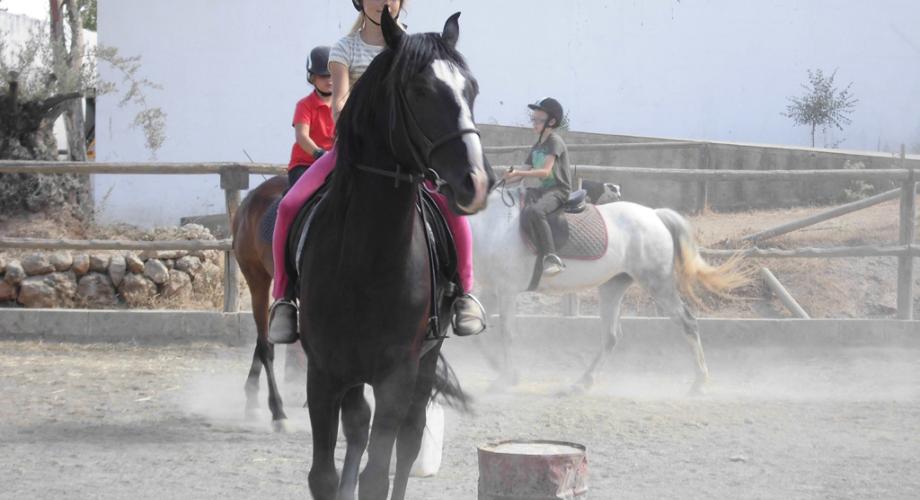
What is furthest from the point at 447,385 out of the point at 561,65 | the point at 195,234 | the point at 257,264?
the point at 561,65

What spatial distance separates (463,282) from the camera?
410 cm

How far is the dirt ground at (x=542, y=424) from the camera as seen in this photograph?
5.09 m

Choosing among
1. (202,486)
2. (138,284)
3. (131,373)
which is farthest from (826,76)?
(202,486)

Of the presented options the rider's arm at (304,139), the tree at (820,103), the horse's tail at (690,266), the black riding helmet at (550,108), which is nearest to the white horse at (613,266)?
the horse's tail at (690,266)

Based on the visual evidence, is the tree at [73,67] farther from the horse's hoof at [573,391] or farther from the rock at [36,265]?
the horse's hoof at [573,391]

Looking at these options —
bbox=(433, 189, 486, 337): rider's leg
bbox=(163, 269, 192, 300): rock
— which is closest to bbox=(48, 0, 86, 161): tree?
bbox=(163, 269, 192, 300): rock

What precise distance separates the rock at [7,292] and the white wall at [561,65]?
555 cm

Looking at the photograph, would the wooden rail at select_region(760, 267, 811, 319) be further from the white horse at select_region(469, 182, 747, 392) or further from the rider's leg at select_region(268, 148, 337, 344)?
the rider's leg at select_region(268, 148, 337, 344)

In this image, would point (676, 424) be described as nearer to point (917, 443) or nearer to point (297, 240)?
point (917, 443)

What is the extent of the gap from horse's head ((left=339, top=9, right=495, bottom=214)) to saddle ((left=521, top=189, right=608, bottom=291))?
5.08m

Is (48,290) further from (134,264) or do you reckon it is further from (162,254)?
(162,254)

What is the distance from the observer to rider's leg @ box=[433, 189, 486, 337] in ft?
13.1

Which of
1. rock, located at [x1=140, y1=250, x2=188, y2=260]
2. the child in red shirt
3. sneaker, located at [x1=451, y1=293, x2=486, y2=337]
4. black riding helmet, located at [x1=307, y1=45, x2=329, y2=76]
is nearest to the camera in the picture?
sneaker, located at [x1=451, y1=293, x2=486, y2=337]

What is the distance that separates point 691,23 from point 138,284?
12.1m
